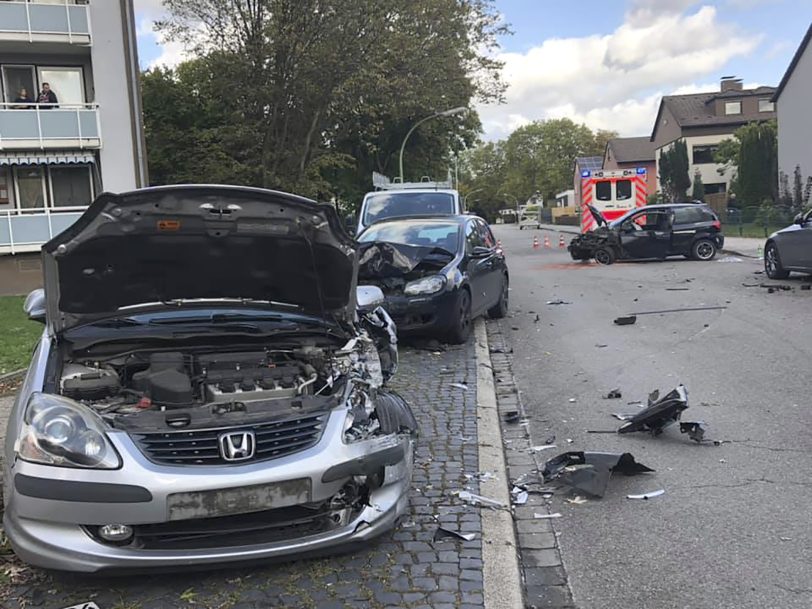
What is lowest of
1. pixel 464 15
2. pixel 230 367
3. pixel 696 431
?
pixel 696 431

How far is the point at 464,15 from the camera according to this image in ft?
109

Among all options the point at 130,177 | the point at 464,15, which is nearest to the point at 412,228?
the point at 130,177

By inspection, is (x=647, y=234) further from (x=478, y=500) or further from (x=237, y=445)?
(x=237, y=445)

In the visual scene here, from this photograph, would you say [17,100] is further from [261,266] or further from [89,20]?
[261,266]

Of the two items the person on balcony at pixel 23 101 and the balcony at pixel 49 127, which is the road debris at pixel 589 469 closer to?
the balcony at pixel 49 127

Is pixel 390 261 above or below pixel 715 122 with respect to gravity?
below

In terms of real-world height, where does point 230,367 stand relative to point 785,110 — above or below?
below

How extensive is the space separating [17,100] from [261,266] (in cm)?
2254

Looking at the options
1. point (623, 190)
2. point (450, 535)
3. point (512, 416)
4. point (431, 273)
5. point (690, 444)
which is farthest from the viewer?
point (623, 190)

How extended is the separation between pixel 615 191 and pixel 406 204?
15.0m

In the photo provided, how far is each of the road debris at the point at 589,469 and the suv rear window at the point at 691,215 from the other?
17.1 metres

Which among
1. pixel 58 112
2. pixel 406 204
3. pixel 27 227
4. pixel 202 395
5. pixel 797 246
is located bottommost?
pixel 202 395

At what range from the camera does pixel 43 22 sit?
2234 centimetres

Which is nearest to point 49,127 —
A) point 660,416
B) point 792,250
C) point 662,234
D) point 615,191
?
point 662,234
